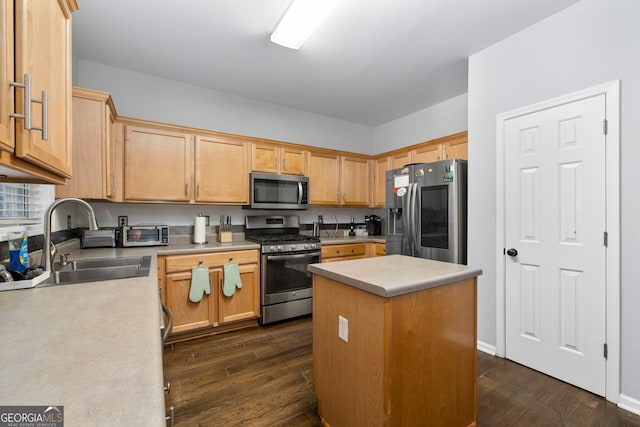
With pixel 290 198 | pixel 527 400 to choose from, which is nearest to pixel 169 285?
pixel 290 198

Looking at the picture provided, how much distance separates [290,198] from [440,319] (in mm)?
2467

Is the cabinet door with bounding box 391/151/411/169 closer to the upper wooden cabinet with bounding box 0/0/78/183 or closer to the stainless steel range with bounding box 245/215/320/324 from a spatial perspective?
the stainless steel range with bounding box 245/215/320/324

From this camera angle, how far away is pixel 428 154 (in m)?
3.46

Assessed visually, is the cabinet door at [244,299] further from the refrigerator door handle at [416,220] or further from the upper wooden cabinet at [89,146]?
the refrigerator door handle at [416,220]

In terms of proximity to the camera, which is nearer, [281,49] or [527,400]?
[527,400]

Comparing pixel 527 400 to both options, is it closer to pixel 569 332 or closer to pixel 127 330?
pixel 569 332

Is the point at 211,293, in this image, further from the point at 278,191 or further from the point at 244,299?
the point at 278,191

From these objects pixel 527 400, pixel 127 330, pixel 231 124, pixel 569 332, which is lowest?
pixel 527 400

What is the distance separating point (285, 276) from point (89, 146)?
2082 millimetres

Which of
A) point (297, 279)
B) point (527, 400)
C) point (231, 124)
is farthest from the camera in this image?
point (231, 124)

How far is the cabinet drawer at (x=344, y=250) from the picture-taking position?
3487 mm

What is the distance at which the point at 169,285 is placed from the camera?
2.60 metres

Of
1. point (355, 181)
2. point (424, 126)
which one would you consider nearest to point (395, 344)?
point (355, 181)

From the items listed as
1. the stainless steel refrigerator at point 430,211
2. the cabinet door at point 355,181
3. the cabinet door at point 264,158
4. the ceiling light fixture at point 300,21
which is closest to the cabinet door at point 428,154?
the stainless steel refrigerator at point 430,211
